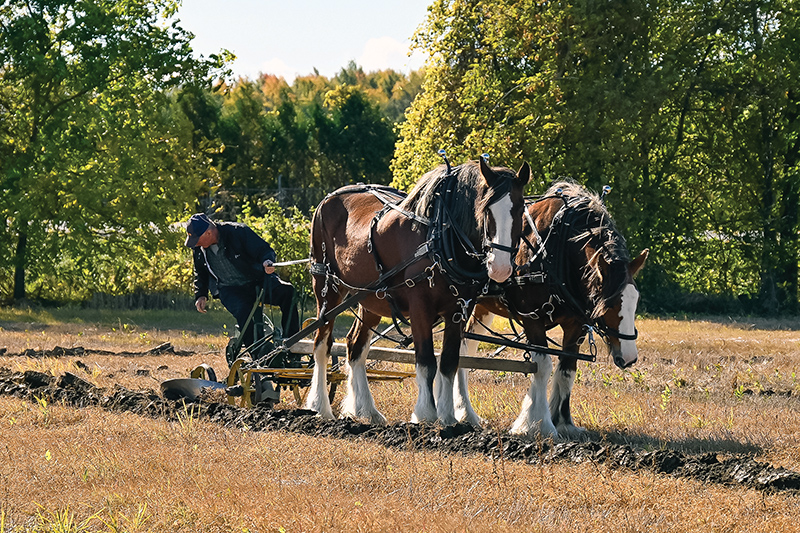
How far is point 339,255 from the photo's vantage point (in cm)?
850

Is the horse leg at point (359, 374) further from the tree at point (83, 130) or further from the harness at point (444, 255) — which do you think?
the tree at point (83, 130)

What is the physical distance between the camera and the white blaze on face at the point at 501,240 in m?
6.52

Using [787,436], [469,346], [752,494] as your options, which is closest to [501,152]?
[469,346]

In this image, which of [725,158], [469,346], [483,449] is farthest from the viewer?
[725,158]

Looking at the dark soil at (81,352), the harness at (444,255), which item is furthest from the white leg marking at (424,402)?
the dark soil at (81,352)

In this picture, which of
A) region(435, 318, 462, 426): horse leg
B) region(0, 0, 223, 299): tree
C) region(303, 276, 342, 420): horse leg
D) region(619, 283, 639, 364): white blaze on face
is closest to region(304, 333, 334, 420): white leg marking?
region(303, 276, 342, 420): horse leg

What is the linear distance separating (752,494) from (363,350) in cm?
385

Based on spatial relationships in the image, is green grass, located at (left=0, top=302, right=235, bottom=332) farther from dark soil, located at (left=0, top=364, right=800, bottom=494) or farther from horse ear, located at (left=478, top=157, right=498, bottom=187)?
horse ear, located at (left=478, top=157, right=498, bottom=187)

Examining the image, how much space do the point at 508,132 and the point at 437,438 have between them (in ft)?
56.9

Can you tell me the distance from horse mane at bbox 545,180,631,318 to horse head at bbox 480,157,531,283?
2.10ft

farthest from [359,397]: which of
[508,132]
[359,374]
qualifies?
[508,132]

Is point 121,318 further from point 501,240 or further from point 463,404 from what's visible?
point 501,240

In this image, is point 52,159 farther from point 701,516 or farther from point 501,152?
point 701,516

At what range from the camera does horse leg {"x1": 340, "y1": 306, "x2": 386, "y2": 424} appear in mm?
8086
